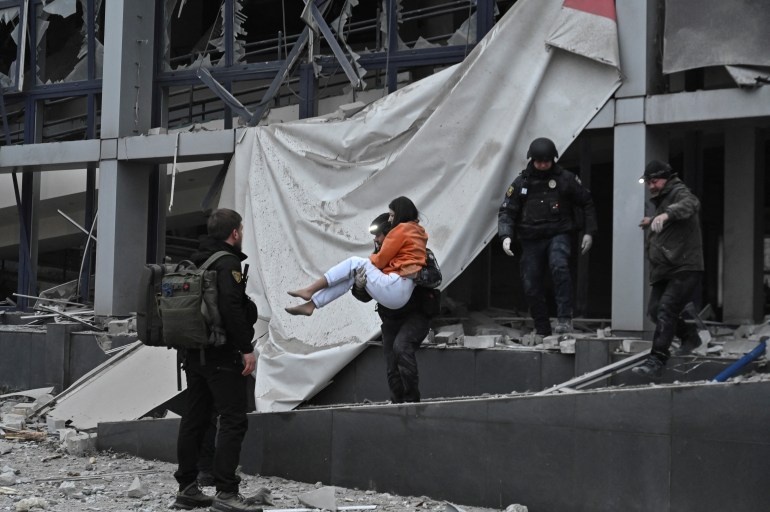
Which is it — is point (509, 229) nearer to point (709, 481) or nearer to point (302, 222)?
point (302, 222)

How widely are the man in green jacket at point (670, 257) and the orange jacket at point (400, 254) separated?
5.56 ft

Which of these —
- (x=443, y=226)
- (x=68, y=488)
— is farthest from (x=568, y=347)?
(x=68, y=488)

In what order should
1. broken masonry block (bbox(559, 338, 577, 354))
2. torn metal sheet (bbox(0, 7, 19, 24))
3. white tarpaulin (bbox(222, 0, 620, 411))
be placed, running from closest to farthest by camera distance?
broken masonry block (bbox(559, 338, 577, 354))
white tarpaulin (bbox(222, 0, 620, 411))
torn metal sheet (bbox(0, 7, 19, 24))

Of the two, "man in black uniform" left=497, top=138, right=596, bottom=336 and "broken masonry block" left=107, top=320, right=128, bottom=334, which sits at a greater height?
"man in black uniform" left=497, top=138, right=596, bottom=336

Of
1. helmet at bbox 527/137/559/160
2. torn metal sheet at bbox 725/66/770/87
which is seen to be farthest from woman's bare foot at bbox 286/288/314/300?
torn metal sheet at bbox 725/66/770/87

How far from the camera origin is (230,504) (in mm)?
6305

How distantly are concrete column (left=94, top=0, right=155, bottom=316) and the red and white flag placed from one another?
565 centimetres

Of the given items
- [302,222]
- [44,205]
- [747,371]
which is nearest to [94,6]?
[44,205]

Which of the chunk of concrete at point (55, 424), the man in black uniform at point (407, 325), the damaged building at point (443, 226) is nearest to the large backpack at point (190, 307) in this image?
the man in black uniform at point (407, 325)

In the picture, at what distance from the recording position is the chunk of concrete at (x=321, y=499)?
6.84m

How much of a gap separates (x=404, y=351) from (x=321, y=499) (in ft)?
4.31

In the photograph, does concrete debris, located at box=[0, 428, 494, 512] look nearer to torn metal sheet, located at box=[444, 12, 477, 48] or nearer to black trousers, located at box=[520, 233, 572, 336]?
black trousers, located at box=[520, 233, 572, 336]

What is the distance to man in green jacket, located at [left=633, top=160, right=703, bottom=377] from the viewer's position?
7.38 m

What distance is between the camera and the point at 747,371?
7117 mm
